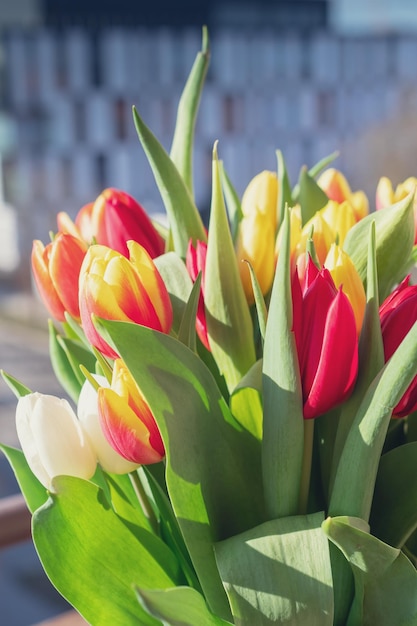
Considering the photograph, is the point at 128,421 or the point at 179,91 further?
the point at 179,91

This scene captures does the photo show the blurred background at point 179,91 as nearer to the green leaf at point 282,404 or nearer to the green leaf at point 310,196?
the green leaf at point 310,196

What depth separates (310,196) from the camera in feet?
1.09

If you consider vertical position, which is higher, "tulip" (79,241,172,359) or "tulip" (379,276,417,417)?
"tulip" (79,241,172,359)

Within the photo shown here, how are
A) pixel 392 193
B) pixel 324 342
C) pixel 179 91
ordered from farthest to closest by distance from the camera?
pixel 179 91 < pixel 392 193 < pixel 324 342

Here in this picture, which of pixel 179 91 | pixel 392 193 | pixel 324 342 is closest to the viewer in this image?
pixel 324 342

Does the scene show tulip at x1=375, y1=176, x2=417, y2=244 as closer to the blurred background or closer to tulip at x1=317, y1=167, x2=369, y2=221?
tulip at x1=317, y1=167, x2=369, y2=221

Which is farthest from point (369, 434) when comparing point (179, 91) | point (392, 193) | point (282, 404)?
point (179, 91)

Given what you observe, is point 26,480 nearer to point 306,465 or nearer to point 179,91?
point 306,465

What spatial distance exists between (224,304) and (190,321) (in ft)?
0.04

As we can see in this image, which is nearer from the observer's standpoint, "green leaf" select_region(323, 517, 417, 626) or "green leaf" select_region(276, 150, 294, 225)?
"green leaf" select_region(323, 517, 417, 626)

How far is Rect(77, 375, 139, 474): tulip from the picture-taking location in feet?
0.81

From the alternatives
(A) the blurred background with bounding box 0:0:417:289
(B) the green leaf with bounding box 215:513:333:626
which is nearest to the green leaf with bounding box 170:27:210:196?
(B) the green leaf with bounding box 215:513:333:626

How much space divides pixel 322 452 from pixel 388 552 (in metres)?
0.04

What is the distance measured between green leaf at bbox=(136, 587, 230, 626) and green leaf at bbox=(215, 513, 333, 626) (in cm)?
1
